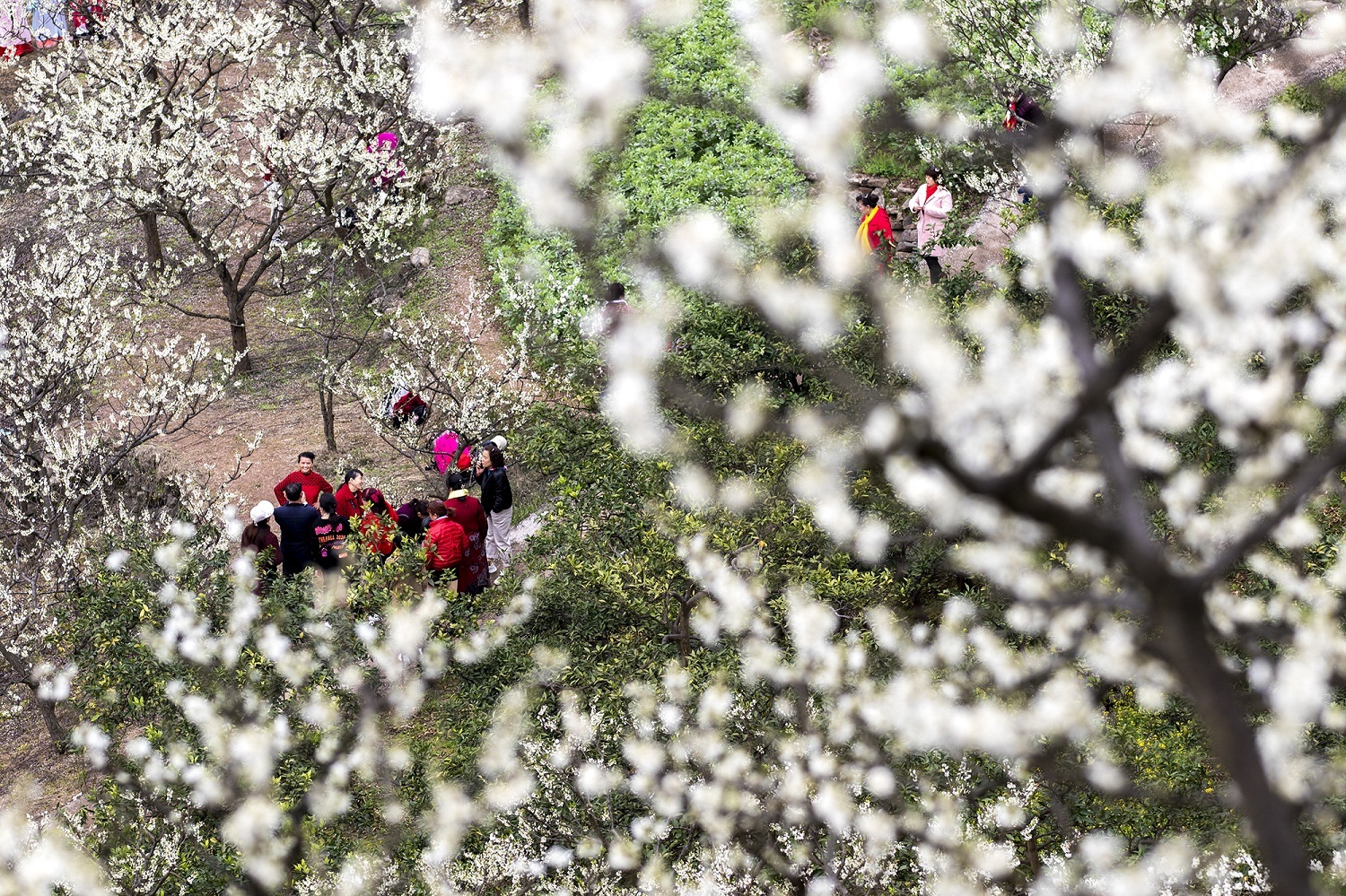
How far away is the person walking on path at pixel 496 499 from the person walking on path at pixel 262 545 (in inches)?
73.3

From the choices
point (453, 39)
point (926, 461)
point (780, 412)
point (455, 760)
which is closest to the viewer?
point (926, 461)

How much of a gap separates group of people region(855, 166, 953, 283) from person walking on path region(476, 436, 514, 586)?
4.32 m

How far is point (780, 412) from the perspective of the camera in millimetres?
10328

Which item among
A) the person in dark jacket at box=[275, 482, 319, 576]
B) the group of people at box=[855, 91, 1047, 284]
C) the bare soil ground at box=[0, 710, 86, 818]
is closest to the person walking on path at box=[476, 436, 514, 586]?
the person in dark jacket at box=[275, 482, 319, 576]

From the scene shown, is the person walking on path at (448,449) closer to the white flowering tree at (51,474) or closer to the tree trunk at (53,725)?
the white flowering tree at (51,474)

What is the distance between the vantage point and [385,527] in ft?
32.1

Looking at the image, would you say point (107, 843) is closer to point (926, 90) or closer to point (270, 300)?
point (270, 300)

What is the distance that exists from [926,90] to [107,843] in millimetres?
15716

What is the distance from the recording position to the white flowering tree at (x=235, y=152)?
56.1ft

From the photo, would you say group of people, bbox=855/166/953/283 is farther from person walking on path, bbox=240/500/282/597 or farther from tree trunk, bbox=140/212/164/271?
tree trunk, bbox=140/212/164/271

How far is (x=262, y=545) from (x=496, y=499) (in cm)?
205

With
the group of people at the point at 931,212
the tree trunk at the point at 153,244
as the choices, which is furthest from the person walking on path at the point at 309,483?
the tree trunk at the point at 153,244

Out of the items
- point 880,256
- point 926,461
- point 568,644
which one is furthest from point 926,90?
point 926,461

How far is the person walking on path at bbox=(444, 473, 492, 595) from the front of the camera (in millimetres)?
10273
